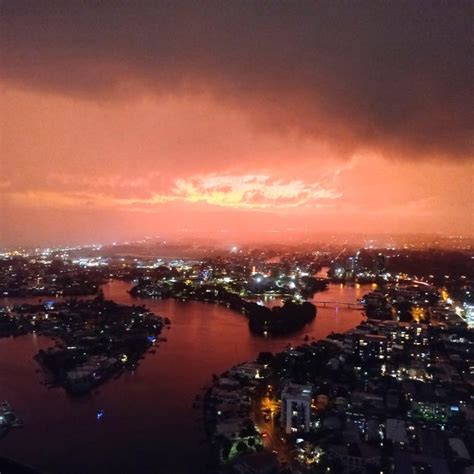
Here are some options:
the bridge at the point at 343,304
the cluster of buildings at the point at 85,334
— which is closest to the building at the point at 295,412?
the cluster of buildings at the point at 85,334

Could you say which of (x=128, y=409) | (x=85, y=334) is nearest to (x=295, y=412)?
(x=128, y=409)

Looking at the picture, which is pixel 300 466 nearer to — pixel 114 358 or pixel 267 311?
pixel 114 358

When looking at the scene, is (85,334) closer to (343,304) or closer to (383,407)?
(383,407)

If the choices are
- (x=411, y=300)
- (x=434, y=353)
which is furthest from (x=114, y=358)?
(x=411, y=300)

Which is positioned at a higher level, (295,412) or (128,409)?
(295,412)

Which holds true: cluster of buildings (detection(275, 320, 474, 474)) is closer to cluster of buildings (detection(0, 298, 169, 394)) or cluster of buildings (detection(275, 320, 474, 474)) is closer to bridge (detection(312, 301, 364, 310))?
cluster of buildings (detection(0, 298, 169, 394))

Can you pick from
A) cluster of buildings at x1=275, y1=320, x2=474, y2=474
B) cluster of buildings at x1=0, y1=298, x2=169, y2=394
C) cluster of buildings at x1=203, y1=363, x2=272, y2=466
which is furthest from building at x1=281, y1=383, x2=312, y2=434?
cluster of buildings at x1=0, y1=298, x2=169, y2=394
